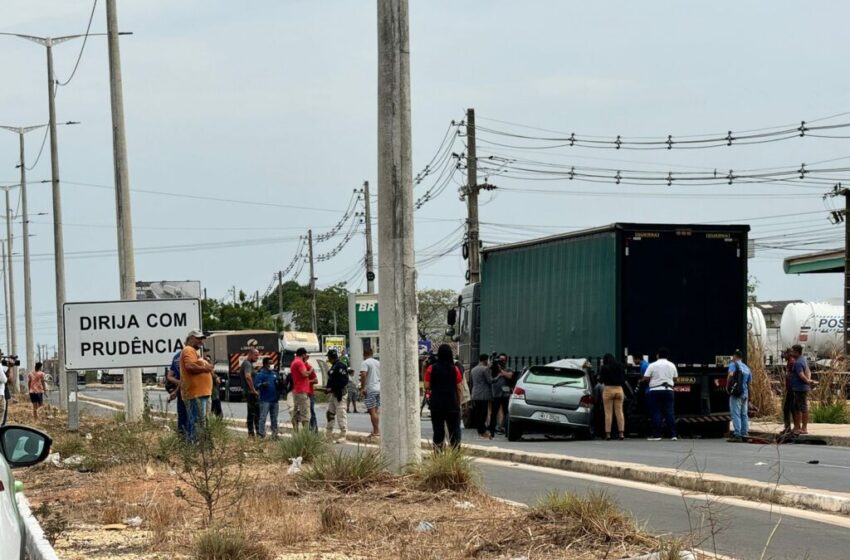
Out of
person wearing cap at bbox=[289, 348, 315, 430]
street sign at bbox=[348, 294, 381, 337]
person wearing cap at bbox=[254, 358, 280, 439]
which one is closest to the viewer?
person wearing cap at bbox=[254, 358, 280, 439]

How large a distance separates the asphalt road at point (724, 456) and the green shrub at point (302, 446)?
447cm

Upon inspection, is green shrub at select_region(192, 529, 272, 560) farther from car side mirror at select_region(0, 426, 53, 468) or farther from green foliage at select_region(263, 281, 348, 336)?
green foliage at select_region(263, 281, 348, 336)

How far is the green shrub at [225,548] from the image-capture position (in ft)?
30.5

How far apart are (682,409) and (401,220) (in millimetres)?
14652

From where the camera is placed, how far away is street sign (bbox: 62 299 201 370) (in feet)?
71.7

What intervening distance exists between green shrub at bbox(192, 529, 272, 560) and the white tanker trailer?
41051 mm

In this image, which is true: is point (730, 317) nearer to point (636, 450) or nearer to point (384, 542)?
point (636, 450)

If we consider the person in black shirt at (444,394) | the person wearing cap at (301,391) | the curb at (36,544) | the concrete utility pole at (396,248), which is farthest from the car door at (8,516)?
the person wearing cap at (301,391)

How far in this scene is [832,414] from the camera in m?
30.6

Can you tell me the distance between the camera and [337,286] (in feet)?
416

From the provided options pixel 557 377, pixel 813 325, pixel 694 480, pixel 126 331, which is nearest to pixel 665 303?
pixel 557 377

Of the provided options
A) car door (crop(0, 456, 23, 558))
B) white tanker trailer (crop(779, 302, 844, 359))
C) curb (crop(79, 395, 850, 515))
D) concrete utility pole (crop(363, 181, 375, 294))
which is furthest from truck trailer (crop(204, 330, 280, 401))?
car door (crop(0, 456, 23, 558))

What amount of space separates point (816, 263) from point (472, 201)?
37.3 feet

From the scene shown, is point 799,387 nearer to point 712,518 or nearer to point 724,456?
point 724,456
